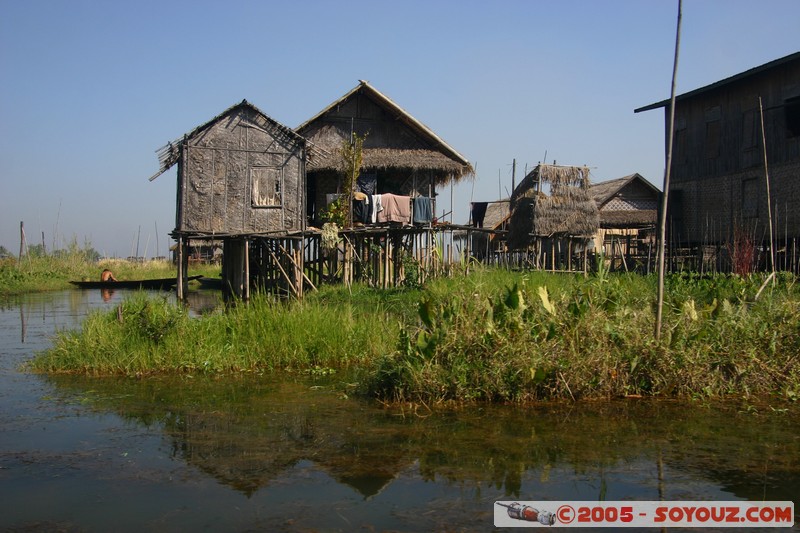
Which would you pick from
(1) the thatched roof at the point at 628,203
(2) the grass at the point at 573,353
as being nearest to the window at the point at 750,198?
(1) the thatched roof at the point at 628,203

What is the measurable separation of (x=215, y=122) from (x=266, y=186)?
2008 mm

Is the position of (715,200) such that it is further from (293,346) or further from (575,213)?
(293,346)

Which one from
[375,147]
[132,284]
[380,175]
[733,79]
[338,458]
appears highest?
[733,79]

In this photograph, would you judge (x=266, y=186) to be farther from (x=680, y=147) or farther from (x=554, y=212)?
(x=680, y=147)

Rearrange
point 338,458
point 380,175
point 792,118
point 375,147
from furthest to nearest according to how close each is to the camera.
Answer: point 380,175
point 375,147
point 792,118
point 338,458

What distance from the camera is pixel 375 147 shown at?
2008 centimetres

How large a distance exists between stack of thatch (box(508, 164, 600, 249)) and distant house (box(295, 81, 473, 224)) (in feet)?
6.76

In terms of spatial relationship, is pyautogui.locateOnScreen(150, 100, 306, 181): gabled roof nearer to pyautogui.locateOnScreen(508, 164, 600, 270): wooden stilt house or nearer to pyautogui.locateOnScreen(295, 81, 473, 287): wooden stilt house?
pyautogui.locateOnScreen(295, 81, 473, 287): wooden stilt house

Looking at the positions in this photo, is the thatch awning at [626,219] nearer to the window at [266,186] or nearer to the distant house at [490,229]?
the distant house at [490,229]

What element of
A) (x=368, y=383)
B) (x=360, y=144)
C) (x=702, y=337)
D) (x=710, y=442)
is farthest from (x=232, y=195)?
(x=710, y=442)

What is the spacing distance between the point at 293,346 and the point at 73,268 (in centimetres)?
2430

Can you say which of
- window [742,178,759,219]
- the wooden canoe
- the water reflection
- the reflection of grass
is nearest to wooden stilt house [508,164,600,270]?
window [742,178,759,219]

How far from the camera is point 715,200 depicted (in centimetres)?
2069

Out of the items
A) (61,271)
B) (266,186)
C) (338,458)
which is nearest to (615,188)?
(266,186)
